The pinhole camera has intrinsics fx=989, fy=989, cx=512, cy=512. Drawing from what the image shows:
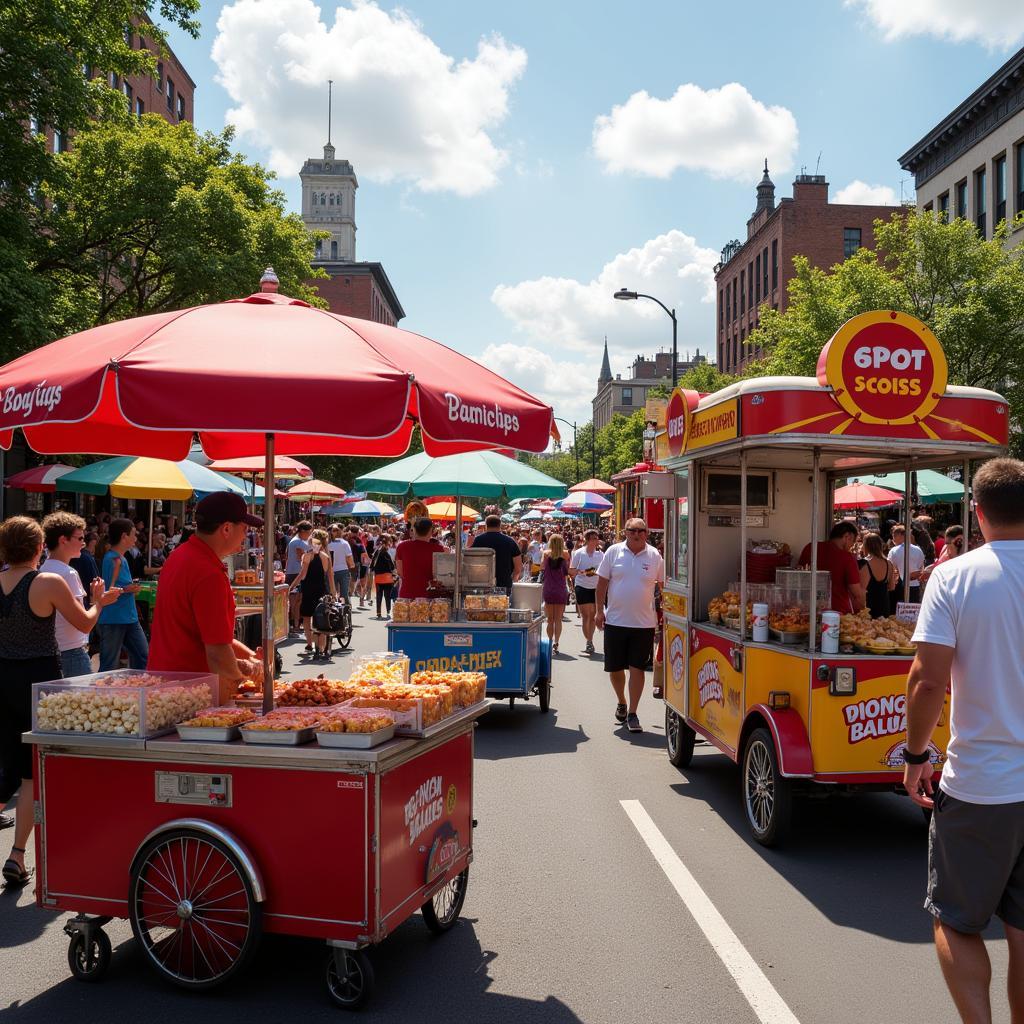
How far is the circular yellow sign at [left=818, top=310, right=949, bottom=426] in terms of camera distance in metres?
6.17

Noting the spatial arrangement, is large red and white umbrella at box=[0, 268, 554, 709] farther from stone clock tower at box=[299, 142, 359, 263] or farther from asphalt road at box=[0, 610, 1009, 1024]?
stone clock tower at box=[299, 142, 359, 263]

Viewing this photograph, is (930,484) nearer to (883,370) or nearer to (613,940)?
(883,370)

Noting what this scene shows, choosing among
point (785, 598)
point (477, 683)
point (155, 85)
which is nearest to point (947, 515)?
point (785, 598)

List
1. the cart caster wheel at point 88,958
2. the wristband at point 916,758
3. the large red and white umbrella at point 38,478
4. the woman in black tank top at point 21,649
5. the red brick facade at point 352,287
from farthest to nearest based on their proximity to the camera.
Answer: the red brick facade at point 352,287, the large red and white umbrella at point 38,478, the woman in black tank top at point 21,649, the cart caster wheel at point 88,958, the wristband at point 916,758

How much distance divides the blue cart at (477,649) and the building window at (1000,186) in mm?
31179

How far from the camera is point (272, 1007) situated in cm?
412

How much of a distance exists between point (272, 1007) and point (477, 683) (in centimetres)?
182

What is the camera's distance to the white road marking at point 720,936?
13.6ft

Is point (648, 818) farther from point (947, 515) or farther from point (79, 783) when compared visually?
point (947, 515)

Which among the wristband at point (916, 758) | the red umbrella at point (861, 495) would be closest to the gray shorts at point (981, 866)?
the wristband at point (916, 758)

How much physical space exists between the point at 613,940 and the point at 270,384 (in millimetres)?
3147

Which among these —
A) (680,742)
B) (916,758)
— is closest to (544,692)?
(680,742)

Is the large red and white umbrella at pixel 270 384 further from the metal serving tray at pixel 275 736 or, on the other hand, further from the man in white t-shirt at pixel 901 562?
the man in white t-shirt at pixel 901 562

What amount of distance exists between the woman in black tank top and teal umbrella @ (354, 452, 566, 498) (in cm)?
678
